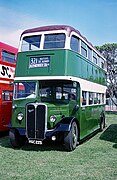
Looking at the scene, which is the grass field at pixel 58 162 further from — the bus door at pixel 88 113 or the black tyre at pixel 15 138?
the bus door at pixel 88 113

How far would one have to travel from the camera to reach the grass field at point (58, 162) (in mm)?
5676

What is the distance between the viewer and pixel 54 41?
342 inches

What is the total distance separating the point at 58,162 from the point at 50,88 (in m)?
3.24

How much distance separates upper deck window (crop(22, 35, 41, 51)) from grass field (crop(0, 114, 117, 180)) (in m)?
3.32

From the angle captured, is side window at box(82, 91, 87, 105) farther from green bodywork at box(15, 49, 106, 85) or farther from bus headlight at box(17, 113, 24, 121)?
bus headlight at box(17, 113, 24, 121)

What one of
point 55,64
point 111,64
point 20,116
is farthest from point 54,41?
point 111,64

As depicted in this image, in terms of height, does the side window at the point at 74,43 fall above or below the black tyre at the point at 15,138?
above

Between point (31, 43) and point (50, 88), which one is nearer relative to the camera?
point (31, 43)

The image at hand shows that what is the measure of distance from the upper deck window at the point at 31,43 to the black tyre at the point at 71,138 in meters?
2.85

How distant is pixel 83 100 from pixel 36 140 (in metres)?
2.47

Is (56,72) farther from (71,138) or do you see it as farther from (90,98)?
(90,98)

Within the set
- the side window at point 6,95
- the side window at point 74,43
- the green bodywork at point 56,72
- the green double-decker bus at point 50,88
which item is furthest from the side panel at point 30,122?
the side window at point 6,95

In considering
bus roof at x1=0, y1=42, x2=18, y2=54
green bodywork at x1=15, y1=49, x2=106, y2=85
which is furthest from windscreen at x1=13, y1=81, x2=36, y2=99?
bus roof at x1=0, y1=42, x2=18, y2=54

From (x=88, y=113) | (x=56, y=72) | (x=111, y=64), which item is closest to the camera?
(x=56, y=72)
